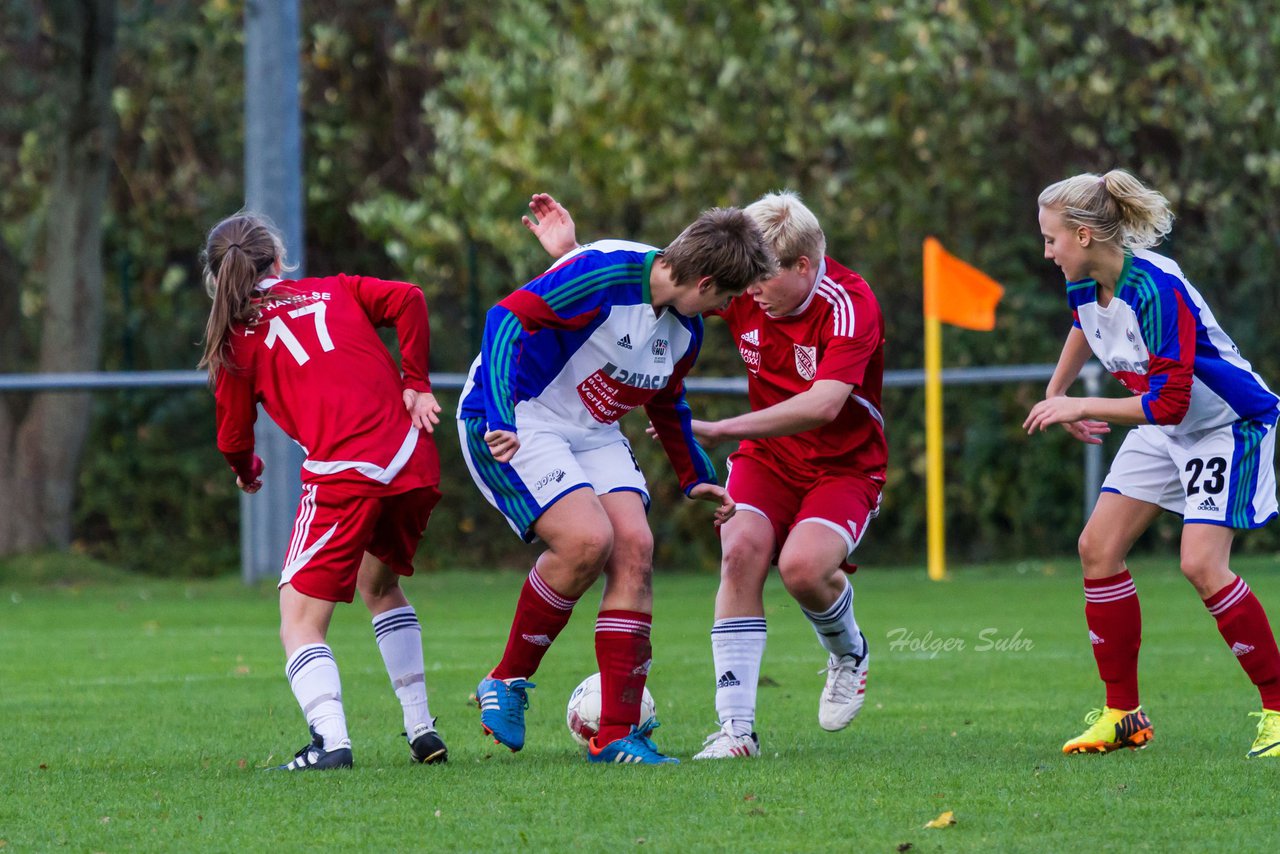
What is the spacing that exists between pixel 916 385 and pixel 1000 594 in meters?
3.47

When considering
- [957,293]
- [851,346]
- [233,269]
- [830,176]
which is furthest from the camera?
[830,176]

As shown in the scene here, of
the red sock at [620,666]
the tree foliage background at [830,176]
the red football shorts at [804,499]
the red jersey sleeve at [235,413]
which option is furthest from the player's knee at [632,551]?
the tree foliage background at [830,176]

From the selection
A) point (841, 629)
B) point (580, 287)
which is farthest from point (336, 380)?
point (841, 629)

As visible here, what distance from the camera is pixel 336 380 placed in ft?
19.1

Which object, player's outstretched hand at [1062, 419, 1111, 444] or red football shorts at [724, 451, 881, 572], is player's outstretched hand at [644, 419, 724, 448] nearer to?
red football shorts at [724, 451, 881, 572]

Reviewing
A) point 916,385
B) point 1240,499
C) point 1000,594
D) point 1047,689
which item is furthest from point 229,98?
point 1240,499

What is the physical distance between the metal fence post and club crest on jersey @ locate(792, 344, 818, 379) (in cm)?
849

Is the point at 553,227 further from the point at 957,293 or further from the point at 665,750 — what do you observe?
the point at 957,293

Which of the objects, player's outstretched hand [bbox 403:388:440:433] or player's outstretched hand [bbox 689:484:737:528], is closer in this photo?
player's outstretched hand [bbox 403:388:440:433]

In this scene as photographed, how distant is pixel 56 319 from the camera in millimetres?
16172

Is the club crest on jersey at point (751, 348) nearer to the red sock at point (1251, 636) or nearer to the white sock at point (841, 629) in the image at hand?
the white sock at point (841, 629)

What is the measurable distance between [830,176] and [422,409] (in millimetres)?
12269

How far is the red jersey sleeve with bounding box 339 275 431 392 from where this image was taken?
19.4 feet

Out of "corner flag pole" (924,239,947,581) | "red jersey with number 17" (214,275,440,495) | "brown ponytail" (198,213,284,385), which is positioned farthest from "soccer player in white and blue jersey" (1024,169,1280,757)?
"corner flag pole" (924,239,947,581)
